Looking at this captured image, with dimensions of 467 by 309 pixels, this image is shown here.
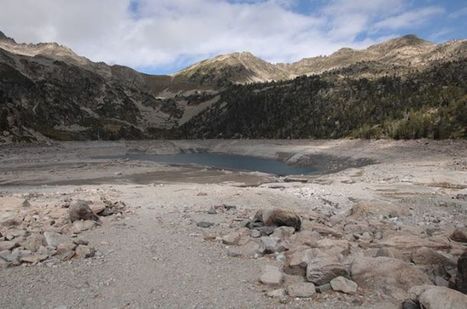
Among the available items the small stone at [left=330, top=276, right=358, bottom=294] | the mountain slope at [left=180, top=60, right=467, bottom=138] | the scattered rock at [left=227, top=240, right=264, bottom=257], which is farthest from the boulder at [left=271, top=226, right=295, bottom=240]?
the mountain slope at [left=180, top=60, right=467, bottom=138]

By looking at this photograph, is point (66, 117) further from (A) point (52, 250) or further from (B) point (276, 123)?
(A) point (52, 250)

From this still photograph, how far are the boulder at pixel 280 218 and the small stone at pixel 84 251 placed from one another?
17.5ft

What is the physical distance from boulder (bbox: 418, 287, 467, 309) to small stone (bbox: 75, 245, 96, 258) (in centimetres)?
834

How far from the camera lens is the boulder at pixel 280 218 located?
548 inches

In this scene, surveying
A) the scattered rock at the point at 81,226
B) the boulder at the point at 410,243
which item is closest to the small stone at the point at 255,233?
the boulder at the point at 410,243

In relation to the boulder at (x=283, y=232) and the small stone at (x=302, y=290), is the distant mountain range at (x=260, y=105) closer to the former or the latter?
the boulder at (x=283, y=232)

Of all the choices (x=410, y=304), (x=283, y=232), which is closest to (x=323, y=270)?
(x=410, y=304)

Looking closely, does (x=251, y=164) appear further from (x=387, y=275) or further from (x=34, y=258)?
(x=387, y=275)

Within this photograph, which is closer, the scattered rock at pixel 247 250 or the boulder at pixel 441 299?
the boulder at pixel 441 299

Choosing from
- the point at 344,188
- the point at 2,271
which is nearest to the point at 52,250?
the point at 2,271

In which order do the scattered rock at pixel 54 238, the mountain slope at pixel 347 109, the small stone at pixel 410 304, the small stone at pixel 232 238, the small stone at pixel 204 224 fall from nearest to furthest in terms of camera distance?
the small stone at pixel 410 304
the scattered rock at pixel 54 238
the small stone at pixel 232 238
the small stone at pixel 204 224
the mountain slope at pixel 347 109

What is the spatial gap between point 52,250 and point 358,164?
3937 centimetres

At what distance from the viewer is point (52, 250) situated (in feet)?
40.0

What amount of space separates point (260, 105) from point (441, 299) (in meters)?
113
